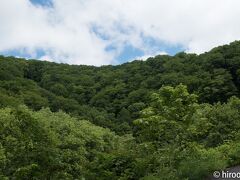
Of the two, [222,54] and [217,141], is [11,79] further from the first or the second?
[217,141]

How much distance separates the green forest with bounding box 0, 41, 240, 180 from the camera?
A: 17859 mm

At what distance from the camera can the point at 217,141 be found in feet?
104

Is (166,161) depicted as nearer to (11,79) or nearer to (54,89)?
(11,79)

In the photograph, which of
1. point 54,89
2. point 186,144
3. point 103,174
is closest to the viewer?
point 103,174

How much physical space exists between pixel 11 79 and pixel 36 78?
23.2 meters

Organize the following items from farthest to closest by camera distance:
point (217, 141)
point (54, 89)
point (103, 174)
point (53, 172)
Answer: point (54, 89) → point (217, 141) → point (53, 172) → point (103, 174)

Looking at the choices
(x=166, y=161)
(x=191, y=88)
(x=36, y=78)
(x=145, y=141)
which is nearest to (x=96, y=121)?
(x=191, y=88)

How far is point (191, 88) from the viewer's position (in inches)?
2928

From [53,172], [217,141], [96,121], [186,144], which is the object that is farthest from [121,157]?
[96,121]

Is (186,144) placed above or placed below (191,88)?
below

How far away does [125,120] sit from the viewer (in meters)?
78.9

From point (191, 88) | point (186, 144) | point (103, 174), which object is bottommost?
point (103, 174)

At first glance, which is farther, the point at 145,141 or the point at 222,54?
the point at 222,54

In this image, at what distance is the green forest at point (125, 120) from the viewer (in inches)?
703
